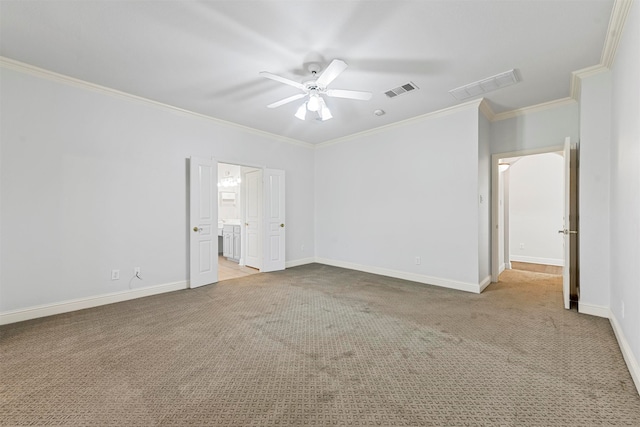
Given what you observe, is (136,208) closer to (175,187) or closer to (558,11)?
(175,187)

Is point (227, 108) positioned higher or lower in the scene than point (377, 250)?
higher

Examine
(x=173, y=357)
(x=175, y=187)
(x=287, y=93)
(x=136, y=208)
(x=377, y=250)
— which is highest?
(x=287, y=93)

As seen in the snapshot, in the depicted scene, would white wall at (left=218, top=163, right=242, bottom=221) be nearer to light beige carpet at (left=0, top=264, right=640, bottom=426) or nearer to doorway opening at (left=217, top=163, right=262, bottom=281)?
doorway opening at (left=217, top=163, right=262, bottom=281)

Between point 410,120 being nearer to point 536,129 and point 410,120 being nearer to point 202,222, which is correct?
point 536,129

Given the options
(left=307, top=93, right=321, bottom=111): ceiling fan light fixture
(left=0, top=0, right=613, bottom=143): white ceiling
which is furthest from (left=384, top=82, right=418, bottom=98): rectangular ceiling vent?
(left=307, top=93, right=321, bottom=111): ceiling fan light fixture

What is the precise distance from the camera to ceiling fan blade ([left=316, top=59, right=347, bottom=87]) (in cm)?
247

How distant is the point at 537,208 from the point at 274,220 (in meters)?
6.19

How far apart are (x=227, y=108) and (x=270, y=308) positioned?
10.1 feet

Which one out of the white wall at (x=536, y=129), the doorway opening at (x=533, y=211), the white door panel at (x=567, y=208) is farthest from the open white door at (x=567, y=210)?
the doorway opening at (x=533, y=211)

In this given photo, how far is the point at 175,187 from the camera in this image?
4.34m

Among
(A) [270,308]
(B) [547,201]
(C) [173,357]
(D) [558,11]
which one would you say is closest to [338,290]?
(A) [270,308]

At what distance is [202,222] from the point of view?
455 cm

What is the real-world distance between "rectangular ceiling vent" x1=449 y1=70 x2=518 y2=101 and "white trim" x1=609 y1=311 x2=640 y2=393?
2.82 m

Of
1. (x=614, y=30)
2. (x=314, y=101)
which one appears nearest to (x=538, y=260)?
(x=614, y=30)
